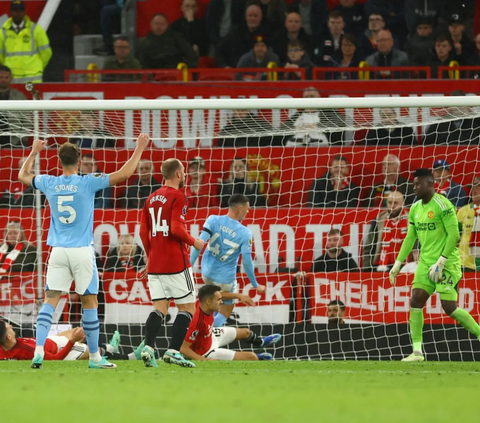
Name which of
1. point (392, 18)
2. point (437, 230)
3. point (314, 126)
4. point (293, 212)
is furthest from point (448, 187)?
point (392, 18)

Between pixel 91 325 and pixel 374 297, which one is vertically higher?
pixel 91 325

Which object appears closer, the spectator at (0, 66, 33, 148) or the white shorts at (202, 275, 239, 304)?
the white shorts at (202, 275, 239, 304)

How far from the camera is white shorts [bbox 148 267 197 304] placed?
8547 mm

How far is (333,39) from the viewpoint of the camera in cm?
1515

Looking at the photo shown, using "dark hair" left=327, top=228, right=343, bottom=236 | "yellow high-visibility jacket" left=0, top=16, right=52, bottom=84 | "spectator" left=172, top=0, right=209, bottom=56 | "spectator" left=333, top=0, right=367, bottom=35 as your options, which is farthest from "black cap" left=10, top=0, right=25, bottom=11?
"dark hair" left=327, top=228, right=343, bottom=236

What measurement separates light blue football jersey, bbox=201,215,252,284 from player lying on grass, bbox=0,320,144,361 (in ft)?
4.60

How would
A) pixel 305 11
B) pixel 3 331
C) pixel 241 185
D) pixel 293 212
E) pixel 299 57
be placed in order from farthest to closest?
1. pixel 305 11
2. pixel 299 57
3. pixel 241 185
4. pixel 293 212
5. pixel 3 331

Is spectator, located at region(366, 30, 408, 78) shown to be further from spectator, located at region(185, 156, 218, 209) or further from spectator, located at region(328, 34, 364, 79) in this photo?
spectator, located at region(185, 156, 218, 209)

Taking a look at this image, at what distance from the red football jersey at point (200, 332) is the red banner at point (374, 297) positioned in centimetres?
196

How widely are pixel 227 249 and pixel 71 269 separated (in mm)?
2850

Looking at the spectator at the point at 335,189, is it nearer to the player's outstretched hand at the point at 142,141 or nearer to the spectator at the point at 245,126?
the spectator at the point at 245,126

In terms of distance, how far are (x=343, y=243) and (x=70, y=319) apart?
365 centimetres

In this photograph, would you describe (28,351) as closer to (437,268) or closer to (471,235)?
(437,268)

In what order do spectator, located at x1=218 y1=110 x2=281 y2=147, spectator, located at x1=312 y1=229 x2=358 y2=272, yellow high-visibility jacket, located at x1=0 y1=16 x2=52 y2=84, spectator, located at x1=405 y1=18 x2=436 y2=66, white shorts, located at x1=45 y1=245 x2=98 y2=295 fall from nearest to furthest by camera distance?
white shorts, located at x1=45 y1=245 x2=98 y2=295
spectator, located at x1=312 y1=229 x2=358 y2=272
spectator, located at x1=218 y1=110 x2=281 y2=147
spectator, located at x1=405 y1=18 x2=436 y2=66
yellow high-visibility jacket, located at x1=0 y1=16 x2=52 y2=84
